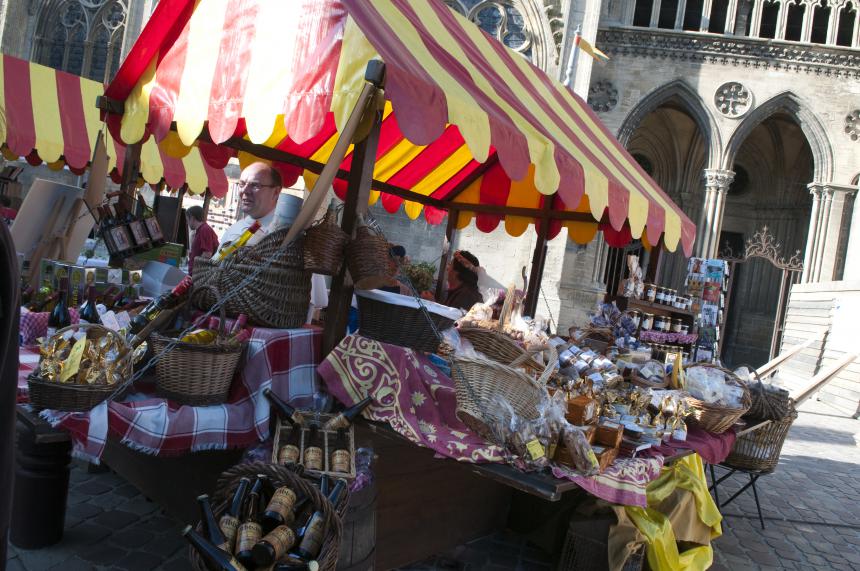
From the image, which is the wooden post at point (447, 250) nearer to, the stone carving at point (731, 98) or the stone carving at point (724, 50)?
the stone carving at point (724, 50)

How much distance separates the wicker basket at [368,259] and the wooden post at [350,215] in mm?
109

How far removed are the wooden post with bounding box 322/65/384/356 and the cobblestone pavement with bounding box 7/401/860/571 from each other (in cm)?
139

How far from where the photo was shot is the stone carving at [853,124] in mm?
17703

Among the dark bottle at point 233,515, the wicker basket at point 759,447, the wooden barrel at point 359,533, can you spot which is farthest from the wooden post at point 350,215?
the wicker basket at point 759,447

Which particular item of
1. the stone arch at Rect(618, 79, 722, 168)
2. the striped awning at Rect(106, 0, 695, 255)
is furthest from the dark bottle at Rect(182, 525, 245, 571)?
the stone arch at Rect(618, 79, 722, 168)

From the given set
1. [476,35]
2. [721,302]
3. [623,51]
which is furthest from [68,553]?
[623,51]

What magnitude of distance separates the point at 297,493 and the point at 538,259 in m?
5.41

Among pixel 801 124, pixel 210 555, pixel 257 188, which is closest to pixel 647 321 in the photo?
pixel 257 188

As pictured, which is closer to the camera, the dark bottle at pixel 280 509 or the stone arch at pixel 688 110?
the dark bottle at pixel 280 509

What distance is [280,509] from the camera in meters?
2.07

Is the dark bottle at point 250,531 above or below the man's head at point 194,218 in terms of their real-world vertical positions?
below

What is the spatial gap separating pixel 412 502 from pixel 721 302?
8.67 m

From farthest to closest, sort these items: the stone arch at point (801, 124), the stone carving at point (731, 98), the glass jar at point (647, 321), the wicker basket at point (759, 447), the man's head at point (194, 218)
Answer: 1. the stone carving at point (731, 98)
2. the stone arch at point (801, 124)
3. the man's head at point (194, 218)
4. the glass jar at point (647, 321)
5. the wicker basket at point (759, 447)

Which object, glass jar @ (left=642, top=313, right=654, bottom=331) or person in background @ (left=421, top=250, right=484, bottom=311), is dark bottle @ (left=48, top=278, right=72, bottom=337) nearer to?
person in background @ (left=421, top=250, right=484, bottom=311)
